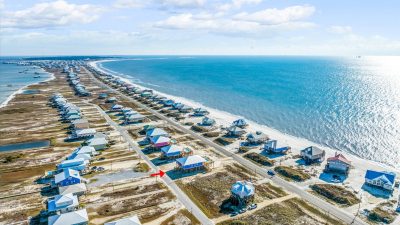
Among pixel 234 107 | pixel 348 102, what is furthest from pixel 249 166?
pixel 348 102

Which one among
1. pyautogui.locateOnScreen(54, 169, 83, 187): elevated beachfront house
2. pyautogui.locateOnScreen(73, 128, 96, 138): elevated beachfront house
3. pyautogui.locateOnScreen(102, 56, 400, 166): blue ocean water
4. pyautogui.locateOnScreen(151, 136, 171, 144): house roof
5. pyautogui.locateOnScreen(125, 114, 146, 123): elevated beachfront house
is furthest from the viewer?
pyautogui.locateOnScreen(125, 114, 146, 123): elevated beachfront house

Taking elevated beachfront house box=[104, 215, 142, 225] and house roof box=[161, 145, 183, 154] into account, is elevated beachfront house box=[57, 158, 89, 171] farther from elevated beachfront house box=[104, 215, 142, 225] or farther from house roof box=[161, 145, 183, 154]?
elevated beachfront house box=[104, 215, 142, 225]

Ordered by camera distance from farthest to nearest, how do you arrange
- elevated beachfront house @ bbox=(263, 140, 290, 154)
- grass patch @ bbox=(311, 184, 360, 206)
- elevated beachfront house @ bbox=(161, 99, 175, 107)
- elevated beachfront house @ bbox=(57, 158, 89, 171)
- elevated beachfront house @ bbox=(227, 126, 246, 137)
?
1. elevated beachfront house @ bbox=(161, 99, 175, 107)
2. elevated beachfront house @ bbox=(227, 126, 246, 137)
3. elevated beachfront house @ bbox=(263, 140, 290, 154)
4. elevated beachfront house @ bbox=(57, 158, 89, 171)
5. grass patch @ bbox=(311, 184, 360, 206)

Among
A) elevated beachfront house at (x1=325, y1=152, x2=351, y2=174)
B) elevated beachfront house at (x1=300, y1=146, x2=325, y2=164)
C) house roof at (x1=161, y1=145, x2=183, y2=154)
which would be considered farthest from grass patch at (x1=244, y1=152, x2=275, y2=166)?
house roof at (x1=161, y1=145, x2=183, y2=154)

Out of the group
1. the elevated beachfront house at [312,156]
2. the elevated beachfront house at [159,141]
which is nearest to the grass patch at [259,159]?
the elevated beachfront house at [312,156]

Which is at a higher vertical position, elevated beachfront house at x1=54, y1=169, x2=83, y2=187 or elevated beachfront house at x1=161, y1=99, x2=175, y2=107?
elevated beachfront house at x1=161, y1=99, x2=175, y2=107

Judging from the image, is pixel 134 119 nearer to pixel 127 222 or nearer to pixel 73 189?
pixel 73 189

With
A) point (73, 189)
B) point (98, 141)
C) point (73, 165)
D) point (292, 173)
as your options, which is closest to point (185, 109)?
point (98, 141)
